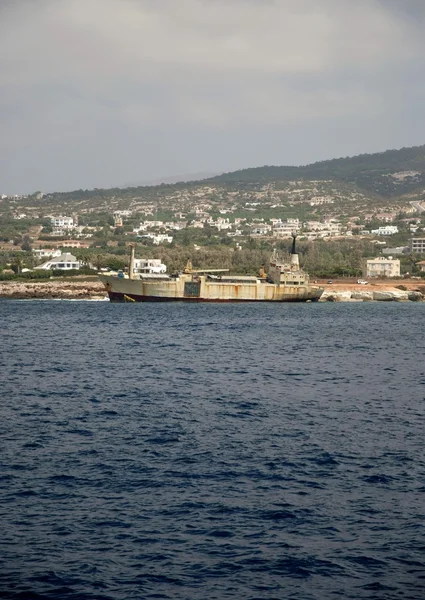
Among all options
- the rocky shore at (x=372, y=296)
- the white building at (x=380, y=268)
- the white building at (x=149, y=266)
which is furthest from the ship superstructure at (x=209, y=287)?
the white building at (x=380, y=268)

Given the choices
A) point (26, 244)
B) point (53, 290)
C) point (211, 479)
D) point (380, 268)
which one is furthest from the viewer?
point (26, 244)

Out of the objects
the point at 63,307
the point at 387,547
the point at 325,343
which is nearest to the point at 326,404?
the point at 387,547

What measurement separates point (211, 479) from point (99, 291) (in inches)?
3238

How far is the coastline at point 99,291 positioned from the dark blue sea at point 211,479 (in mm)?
57742

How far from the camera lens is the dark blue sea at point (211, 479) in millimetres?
14289

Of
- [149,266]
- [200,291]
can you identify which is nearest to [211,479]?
[200,291]

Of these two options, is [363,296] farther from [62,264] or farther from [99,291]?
[62,264]

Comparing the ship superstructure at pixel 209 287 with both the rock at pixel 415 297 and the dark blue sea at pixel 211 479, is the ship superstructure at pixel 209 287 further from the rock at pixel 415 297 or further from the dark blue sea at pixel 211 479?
the dark blue sea at pixel 211 479

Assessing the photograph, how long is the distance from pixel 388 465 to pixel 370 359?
832 inches

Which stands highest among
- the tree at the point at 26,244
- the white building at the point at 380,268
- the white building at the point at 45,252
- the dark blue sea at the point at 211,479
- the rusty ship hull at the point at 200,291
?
the tree at the point at 26,244

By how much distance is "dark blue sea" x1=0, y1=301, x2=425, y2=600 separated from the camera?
46.9 ft

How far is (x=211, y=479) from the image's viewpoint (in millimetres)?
19000

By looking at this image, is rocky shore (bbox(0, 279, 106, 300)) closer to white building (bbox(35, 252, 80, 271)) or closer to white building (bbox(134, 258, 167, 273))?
white building (bbox(134, 258, 167, 273))

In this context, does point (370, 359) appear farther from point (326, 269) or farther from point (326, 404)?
point (326, 269)
